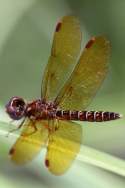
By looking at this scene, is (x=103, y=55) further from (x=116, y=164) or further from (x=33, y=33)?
(x=33, y=33)

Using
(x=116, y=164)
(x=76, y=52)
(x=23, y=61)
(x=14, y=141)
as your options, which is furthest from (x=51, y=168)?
(x=23, y=61)

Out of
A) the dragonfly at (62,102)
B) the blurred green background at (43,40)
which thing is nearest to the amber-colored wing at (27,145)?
the dragonfly at (62,102)

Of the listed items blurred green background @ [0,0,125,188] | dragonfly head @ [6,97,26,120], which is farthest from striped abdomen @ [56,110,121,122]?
blurred green background @ [0,0,125,188]

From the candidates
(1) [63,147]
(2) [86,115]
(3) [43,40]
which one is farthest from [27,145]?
(3) [43,40]

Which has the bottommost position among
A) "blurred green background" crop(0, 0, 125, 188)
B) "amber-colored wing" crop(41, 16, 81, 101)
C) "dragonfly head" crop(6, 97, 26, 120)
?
"blurred green background" crop(0, 0, 125, 188)

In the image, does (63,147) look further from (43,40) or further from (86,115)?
(43,40)

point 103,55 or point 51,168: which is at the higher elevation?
point 103,55

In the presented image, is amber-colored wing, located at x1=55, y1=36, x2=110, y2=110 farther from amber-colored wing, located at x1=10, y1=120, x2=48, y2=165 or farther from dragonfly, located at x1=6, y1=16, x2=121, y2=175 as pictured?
amber-colored wing, located at x1=10, y1=120, x2=48, y2=165
